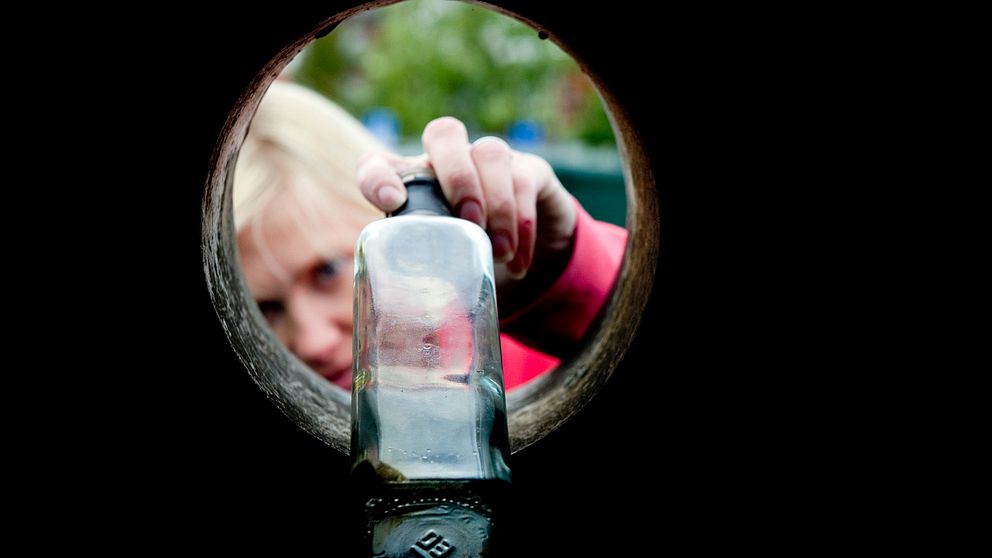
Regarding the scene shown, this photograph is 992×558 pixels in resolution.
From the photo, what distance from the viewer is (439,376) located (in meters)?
0.63

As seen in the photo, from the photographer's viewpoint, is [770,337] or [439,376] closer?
[439,376]

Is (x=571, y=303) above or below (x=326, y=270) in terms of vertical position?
below

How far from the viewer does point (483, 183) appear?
0.96m

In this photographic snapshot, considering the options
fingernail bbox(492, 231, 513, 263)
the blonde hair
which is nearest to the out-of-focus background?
the blonde hair

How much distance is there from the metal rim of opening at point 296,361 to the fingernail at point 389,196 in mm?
131

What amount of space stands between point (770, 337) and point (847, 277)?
8cm

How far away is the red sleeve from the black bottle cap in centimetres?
37

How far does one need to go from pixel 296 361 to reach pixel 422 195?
0.71 ft

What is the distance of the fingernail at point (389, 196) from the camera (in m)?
0.84

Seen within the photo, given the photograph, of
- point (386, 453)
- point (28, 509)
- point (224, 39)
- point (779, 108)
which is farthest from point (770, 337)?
point (28, 509)

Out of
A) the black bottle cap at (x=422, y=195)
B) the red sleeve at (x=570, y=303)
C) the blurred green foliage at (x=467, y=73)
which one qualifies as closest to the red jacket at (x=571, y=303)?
the red sleeve at (x=570, y=303)

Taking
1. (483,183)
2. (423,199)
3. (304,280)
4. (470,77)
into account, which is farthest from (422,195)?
(470,77)

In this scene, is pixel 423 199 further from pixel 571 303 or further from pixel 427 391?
pixel 571 303

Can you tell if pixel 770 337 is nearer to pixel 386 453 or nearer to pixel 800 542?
pixel 800 542
